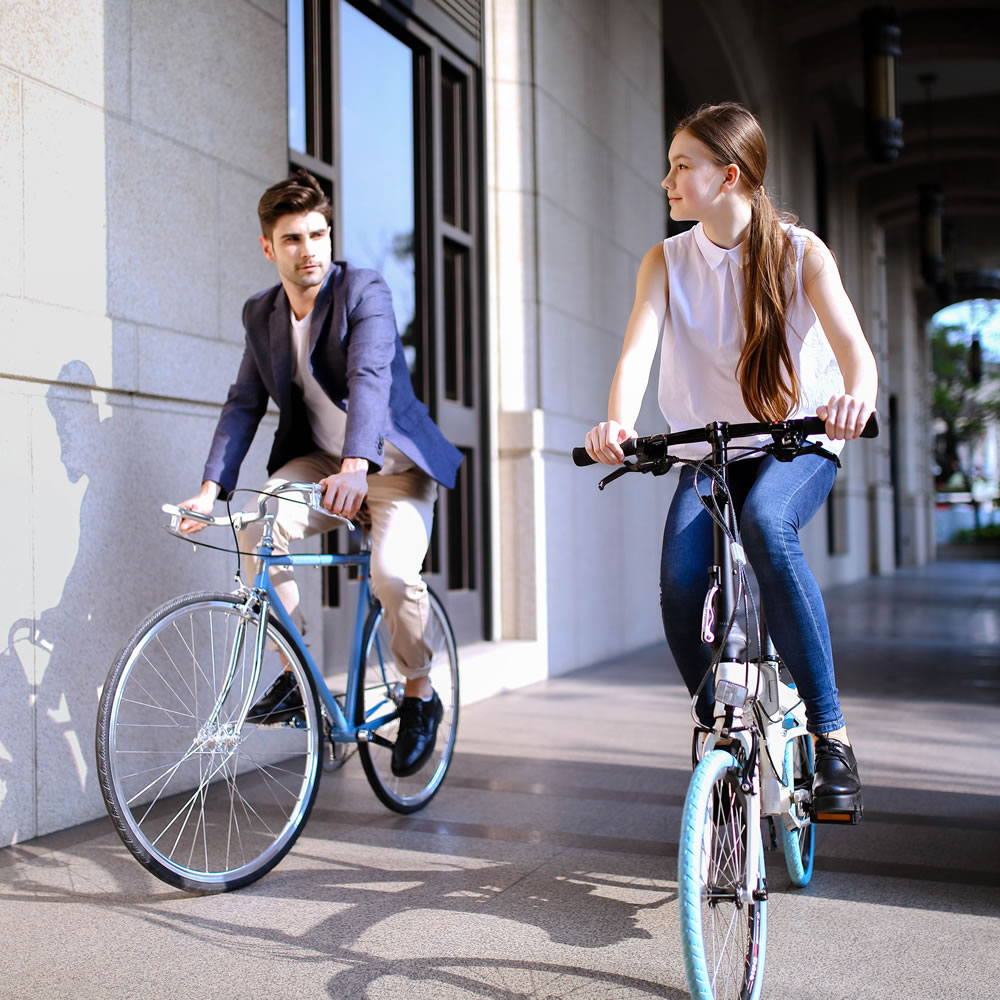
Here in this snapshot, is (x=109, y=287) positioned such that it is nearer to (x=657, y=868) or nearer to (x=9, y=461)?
(x=9, y=461)

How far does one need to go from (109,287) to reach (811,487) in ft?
8.34

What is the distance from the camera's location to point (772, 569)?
101 inches

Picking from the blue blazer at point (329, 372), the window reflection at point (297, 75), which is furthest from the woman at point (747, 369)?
the window reflection at point (297, 75)

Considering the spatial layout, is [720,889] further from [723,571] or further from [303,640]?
[303,640]

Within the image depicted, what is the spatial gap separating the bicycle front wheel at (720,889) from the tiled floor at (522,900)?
219mm

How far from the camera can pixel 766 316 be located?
2.67 metres

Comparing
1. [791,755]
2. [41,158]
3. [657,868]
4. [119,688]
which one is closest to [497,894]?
[657,868]

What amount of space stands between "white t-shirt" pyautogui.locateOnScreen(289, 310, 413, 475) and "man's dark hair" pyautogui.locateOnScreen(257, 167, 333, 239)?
31 cm

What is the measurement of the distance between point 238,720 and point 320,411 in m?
1.14

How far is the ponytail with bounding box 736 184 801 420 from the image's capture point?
2.66 metres

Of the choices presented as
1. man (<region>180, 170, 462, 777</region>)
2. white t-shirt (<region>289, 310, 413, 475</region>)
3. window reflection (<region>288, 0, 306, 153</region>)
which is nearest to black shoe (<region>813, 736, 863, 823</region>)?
man (<region>180, 170, 462, 777</region>)

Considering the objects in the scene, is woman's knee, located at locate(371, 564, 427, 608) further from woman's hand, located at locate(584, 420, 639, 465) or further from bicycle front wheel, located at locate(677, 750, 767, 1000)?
bicycle front wheel, located at locate(677, 750, 767, 1000)

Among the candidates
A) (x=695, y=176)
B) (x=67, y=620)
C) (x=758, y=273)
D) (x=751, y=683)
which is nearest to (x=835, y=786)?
(x=751, y=683)

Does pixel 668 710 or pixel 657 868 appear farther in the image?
pixel 668 710
